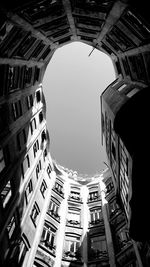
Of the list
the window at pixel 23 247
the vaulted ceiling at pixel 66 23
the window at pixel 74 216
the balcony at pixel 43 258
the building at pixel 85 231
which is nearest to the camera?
the vaulted ceiling at pixel 66 23

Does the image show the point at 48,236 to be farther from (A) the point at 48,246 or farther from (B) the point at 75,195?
(B) the point at 75,195

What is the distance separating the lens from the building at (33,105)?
9.80m

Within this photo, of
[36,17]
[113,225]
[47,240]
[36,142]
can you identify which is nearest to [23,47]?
[36,17]

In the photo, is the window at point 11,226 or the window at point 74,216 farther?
the window at point 74,216

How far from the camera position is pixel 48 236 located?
60.4 feet

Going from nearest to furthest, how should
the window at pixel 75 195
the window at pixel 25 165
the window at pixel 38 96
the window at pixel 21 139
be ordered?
the window at pixel 21 139, the window at pixel 25 165, the window at pixel 38 96, the window at pixel 75 195

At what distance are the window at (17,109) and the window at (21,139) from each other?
1.58 meters

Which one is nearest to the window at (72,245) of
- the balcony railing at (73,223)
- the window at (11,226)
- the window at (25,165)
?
the balcony railing at (73,223)

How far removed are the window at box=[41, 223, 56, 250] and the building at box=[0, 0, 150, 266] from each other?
0.63 meters

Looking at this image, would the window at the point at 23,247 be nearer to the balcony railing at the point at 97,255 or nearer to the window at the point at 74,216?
the balcony railing at the point at 97,255

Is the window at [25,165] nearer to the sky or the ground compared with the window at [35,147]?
nearer to the ground

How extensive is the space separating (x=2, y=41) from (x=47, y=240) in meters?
16.8

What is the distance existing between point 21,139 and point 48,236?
9.56 m

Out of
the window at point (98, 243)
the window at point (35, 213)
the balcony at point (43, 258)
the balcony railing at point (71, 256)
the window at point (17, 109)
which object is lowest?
the balcony at point (43, 258)
